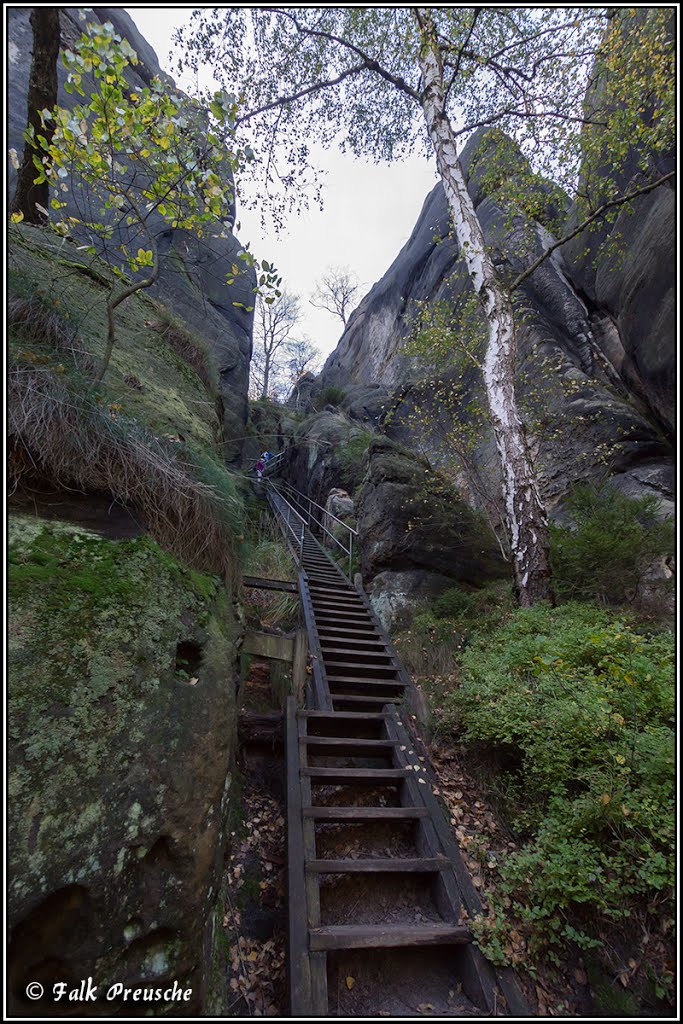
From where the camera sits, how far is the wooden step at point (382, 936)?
2.39 m

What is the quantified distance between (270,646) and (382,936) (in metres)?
2.44

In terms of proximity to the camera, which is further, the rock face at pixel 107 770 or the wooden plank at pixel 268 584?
the wooden plank at pixel 268 584

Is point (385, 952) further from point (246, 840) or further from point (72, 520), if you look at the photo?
point (72, 520)

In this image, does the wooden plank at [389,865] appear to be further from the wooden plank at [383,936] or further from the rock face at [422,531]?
the rock face at [422,531]

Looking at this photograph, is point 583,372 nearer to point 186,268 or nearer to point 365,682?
point 365,682

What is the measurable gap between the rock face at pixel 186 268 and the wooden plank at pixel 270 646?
6688 millimetres

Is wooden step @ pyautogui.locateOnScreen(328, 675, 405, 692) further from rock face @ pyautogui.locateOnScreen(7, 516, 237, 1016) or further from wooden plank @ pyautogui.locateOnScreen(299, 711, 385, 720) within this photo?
rock face @ pyautogui.locateOnScreen(7, 516, 237, 1016)

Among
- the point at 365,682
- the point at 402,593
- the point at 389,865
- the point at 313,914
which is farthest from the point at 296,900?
the point at 402,593

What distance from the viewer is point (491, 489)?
871cm

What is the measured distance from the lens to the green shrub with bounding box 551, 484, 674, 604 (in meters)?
4.73

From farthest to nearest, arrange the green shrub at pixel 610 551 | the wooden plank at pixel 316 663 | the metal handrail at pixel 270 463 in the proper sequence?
1. the metal handrail at pixel 270 463
2. the green shrub at pixel 610 551
3. the wooden plank at pixel 316 663

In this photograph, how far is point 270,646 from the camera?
440cm

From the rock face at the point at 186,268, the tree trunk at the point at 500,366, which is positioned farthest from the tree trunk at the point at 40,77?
the tree trunk at the point at 500,366

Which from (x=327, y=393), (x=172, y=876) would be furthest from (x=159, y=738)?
(x=327, y=393)
